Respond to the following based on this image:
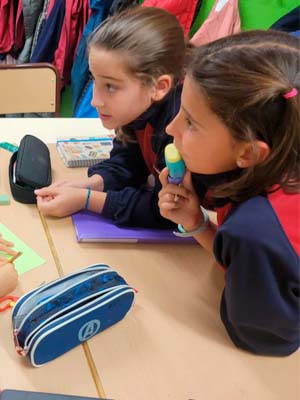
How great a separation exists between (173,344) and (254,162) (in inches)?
12.5

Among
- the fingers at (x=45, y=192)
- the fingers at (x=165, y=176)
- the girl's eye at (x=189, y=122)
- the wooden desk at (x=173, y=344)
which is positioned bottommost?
the wooden desk at (x=173, y=344)

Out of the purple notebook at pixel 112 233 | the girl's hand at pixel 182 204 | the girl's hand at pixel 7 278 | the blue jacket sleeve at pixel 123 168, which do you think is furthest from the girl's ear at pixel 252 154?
the blue jacket sleeve at pixel 123 168

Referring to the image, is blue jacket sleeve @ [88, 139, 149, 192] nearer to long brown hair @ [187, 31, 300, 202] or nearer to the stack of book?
the stack of book

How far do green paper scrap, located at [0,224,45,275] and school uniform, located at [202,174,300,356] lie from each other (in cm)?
36

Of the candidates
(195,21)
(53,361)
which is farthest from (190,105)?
(195,21)

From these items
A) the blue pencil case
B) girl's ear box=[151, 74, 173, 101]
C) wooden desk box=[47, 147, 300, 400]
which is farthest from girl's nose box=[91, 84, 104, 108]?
the blue pencil case

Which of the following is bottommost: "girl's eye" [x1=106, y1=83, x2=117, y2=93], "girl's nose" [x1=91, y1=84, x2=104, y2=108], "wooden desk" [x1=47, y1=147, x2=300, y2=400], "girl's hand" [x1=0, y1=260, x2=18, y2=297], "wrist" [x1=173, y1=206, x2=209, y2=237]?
"wooden desk" [x1=47, y1=147, x2=300, y2=400]

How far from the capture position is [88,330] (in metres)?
0.72

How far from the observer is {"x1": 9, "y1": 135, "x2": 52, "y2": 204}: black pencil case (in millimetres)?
1059

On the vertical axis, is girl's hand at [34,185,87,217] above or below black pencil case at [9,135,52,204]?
below

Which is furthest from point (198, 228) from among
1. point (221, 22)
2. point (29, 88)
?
point (221, 22)

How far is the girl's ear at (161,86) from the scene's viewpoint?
1.03 meters

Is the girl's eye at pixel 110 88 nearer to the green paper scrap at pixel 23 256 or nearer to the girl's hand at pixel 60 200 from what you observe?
the girl's hand at pixel 60 200

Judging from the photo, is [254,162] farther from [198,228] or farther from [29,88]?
[29,88]
